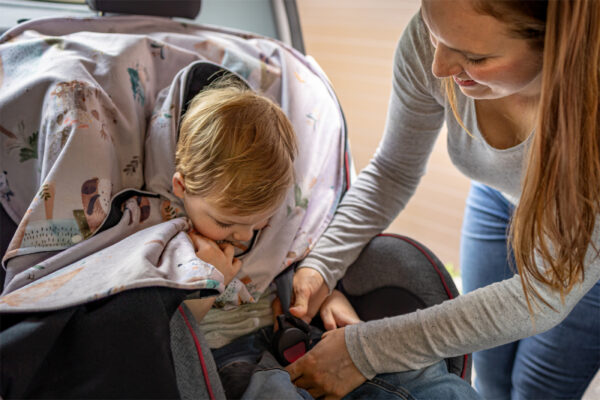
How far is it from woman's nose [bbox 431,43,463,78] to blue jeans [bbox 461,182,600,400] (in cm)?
53

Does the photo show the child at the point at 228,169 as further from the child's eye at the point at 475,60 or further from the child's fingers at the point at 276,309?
the child's eye at the point at 475,60

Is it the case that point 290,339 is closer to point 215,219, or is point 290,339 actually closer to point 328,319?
point 328,319

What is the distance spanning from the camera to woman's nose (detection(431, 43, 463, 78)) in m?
0.74

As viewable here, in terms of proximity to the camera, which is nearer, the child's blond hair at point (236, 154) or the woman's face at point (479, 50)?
the woman's face at point (479, 50)

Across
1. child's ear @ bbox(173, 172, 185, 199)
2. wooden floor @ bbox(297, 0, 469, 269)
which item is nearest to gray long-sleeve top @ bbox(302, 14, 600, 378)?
child's ear @ bbox(173, 172, 185, 199)

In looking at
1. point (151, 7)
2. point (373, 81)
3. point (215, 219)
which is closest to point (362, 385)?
point (215, 219)

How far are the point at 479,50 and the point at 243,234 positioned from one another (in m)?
0.54

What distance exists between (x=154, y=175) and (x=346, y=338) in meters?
0.48

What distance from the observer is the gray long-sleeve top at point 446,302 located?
2.98 ft

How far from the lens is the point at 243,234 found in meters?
1.02

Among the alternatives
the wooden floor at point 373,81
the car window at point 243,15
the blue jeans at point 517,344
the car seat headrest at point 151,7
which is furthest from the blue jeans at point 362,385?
the wooden floor at point 373,81

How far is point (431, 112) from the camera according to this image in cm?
106

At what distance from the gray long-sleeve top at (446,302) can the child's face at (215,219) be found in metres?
0.20

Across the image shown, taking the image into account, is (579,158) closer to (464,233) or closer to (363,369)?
(363,369)
